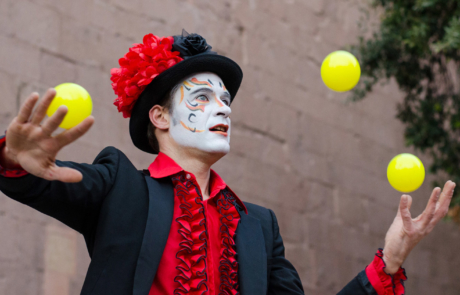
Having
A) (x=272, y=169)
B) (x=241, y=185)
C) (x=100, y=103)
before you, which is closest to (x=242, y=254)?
(x=100, y=103)

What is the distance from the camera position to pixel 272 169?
5.82 metres

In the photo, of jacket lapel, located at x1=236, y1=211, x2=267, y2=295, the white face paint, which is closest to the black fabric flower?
the white face paint

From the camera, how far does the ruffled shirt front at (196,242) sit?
7.69ft

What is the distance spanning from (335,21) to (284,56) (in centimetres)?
103

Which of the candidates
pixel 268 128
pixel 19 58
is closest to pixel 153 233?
pixel 19 58

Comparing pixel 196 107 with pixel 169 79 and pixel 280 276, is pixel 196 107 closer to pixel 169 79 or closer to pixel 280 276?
pixel 169 79

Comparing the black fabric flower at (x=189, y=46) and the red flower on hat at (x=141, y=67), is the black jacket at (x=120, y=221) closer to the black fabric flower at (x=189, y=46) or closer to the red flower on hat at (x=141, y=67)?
the red flower on hat at (x=141, y=67)

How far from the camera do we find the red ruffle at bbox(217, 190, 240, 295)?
2438 millimetres

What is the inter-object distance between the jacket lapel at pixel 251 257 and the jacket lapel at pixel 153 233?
1.13 ft

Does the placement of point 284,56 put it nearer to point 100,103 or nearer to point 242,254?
point 100,103

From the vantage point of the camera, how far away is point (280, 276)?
2740 millimetres

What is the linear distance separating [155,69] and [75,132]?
36.2 inches

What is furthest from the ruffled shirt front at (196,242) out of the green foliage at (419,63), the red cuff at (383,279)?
the green foliage at (419,63)

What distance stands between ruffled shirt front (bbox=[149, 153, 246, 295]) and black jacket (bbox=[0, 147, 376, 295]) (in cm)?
4
